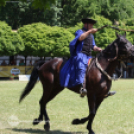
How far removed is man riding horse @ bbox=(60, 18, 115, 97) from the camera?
24.4ft

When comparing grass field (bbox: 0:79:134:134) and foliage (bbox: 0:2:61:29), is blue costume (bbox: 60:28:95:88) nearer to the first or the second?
grass field (bbox: 0:79:134:134)

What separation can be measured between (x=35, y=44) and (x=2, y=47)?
3.43m

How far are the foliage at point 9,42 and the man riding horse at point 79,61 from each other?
22143mm

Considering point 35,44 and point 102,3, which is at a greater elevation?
point 102,3

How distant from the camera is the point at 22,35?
1230 inches

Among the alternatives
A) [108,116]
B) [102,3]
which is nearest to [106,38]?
[102,3]

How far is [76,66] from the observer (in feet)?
25.0

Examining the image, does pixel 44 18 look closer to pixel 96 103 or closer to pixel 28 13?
pixel 28 13

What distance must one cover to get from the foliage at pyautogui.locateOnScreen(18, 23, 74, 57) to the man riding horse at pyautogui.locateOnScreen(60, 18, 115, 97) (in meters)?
23.1

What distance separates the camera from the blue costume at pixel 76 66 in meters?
7.48

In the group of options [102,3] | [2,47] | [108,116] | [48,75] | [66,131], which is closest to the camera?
[66,131]

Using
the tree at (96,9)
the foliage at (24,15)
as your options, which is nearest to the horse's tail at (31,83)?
the tree at (96,9)

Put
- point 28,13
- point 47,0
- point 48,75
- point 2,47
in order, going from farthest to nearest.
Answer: point 28,13 → point 2,47 → point 48,75 → point 47,0

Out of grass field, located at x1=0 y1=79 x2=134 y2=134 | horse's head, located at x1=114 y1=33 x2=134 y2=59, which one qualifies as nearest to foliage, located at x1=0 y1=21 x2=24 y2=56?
grass field, located at x1=0 y1=79 x2=134 y2=134
